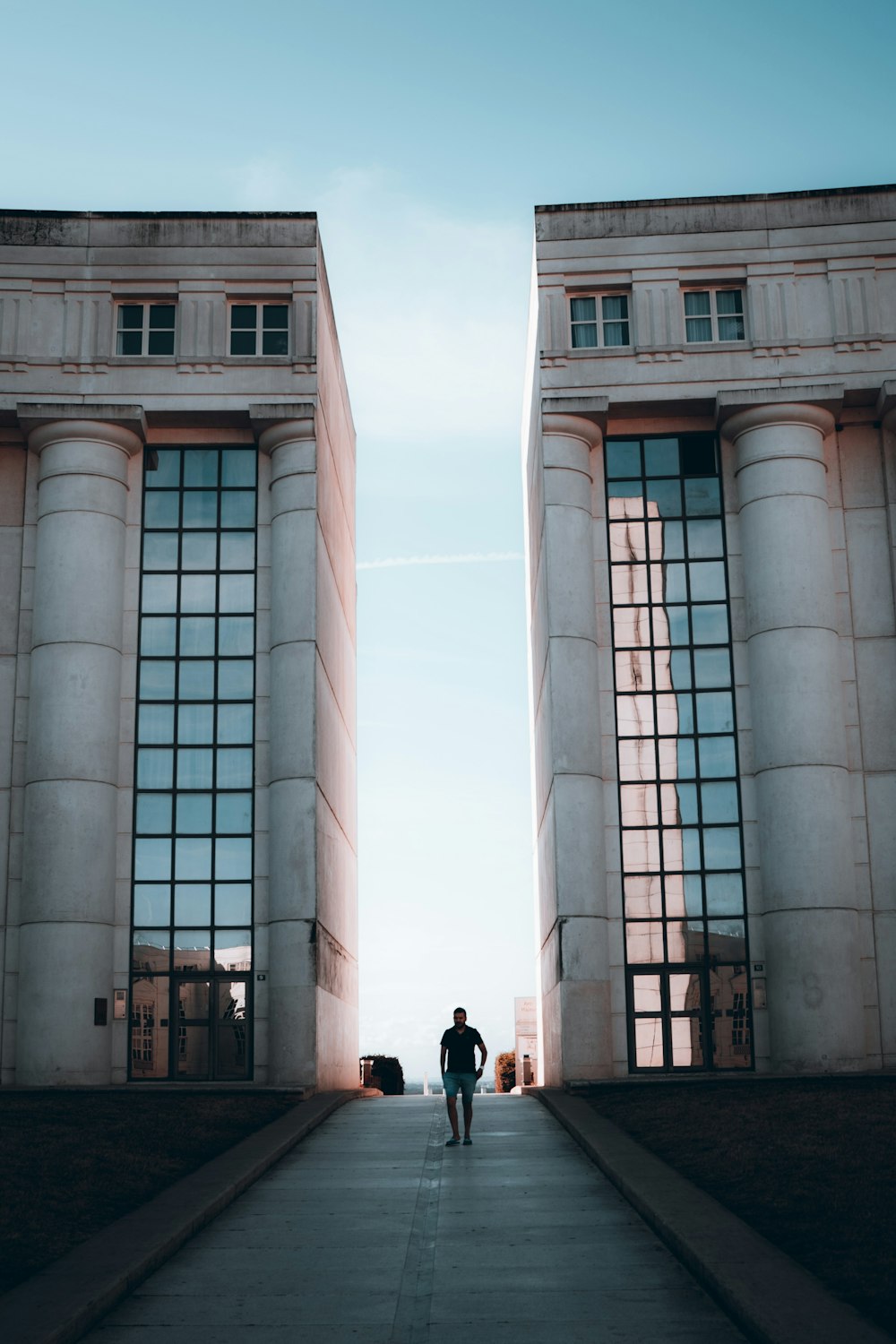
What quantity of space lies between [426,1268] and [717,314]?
27310 millimetres

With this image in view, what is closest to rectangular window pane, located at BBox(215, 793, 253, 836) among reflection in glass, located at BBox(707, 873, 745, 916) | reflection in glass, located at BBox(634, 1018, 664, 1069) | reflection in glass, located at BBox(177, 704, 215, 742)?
reflection in glass, located at BBox(177, 704, 215, 742)

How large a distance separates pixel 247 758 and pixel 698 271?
14682mm

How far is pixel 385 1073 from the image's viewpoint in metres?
45.0

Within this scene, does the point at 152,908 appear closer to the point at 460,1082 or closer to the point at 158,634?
the point at 158,634

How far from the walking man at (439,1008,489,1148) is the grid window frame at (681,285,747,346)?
19.8 m

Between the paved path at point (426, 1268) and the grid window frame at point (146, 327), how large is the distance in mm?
21967

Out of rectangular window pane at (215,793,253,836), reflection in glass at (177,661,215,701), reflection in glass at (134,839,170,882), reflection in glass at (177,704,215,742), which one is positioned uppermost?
reflection in glass at (177,661,215,701)

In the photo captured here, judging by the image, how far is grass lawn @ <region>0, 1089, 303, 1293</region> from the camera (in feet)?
41.1

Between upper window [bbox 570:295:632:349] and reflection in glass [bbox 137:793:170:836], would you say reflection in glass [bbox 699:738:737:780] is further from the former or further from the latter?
reflection in glass [bbox 137:793:170:836]

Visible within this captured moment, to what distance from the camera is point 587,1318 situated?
10250mm

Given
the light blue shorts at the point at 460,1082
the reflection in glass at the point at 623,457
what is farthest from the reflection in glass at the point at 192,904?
the light blue shorts at the point at 460,1082

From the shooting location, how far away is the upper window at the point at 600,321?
35312mm

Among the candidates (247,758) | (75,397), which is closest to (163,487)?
(75,397)

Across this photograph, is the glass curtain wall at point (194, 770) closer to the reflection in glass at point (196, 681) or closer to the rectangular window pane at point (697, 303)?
the reflection in glass at point (196, 681)
